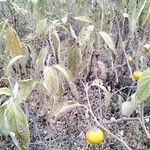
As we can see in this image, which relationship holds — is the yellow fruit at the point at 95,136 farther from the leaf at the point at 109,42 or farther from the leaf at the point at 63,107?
the leaf at the point at 109,42

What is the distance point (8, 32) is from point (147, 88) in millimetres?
588

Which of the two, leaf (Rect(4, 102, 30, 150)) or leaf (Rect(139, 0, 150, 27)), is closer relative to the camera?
leaf (Rect(4, 102, 30, 150))

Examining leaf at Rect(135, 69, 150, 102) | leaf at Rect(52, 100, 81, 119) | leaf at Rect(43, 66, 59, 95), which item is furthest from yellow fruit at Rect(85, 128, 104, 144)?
leaf at Rect(135, 69, 150, 102)

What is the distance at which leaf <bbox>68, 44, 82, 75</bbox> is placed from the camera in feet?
4.15

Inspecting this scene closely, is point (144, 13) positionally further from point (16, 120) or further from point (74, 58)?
point (16, 120)

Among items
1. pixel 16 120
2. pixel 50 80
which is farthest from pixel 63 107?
pixel 16 120

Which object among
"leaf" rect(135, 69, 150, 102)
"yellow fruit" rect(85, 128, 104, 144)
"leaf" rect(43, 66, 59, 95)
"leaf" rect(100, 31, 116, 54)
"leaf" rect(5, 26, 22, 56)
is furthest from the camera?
"leaf" rect(100, 31, 116, 54)

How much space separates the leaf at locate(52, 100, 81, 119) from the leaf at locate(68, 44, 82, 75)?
0.55 feet

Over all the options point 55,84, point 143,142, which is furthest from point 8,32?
point 143,142

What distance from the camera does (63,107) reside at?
1087mm

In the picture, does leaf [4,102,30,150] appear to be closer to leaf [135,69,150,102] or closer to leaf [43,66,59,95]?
leaf [43,66,59,95]

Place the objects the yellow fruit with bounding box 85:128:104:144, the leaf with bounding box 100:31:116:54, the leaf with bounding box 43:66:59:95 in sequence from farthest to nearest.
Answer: the leaf with bounding box 100:31:116:54
the yellow fruit with bounding box 85:128:104:144
the leaf with bounding box 43:66:59:95

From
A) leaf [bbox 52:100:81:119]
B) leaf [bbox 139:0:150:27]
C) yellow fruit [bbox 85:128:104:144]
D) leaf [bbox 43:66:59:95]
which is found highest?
leaf [bbox 139:0:150:27]

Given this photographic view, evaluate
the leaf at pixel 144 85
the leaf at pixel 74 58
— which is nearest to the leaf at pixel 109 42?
the leaf at pixel 74 58
